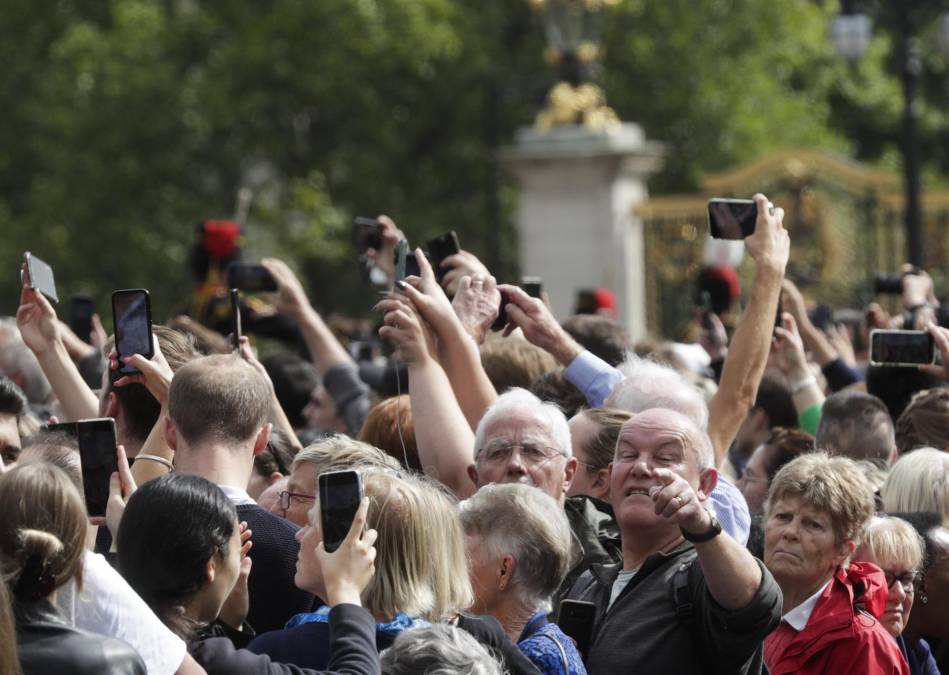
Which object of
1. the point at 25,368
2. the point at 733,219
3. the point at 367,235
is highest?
the point at 733,219

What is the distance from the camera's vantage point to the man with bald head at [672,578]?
468 centimetres

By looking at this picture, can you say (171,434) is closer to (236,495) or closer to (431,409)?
(236,495)

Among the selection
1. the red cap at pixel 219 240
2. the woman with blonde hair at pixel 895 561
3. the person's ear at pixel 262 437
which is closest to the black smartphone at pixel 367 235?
the person's ear at pixel 262 437

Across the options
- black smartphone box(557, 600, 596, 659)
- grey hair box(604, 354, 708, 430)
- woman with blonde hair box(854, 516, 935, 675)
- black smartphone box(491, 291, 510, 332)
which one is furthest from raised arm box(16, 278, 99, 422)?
woman with blonde hair box(854, 516, 935, 675)

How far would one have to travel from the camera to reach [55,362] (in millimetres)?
6539

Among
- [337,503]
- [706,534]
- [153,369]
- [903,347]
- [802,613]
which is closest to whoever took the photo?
[337,503]

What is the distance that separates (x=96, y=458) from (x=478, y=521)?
102 cm

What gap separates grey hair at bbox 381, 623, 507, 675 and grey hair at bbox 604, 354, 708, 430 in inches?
70.2

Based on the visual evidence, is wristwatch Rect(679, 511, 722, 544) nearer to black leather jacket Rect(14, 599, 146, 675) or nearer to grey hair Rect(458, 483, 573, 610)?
grey hair Rect(458, 483, 573, 610)

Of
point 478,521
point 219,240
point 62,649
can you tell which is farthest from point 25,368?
point 62,649

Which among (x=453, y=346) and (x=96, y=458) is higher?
(x=96, y=458)

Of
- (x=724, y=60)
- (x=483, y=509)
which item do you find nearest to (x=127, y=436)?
(x=483, y=509)

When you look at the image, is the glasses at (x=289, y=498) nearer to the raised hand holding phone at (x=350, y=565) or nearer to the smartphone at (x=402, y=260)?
the smartphone at (x=402, y=260)

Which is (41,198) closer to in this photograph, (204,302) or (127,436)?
(204,302)
